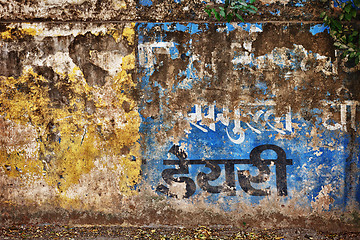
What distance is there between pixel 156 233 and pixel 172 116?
1272 mm

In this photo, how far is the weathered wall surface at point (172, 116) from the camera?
2658mm

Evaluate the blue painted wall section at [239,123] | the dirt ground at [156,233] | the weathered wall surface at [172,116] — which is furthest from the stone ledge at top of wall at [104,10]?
the dirt ground at [156,233]

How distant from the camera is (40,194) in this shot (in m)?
2.76

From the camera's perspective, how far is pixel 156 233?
2.71 metres

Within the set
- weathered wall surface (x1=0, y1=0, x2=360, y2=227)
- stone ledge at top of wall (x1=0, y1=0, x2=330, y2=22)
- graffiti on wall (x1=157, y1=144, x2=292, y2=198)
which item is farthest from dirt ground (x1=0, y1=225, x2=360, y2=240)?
stone ledge at top of wall (x1=0, y1=0, x2=330, y2=22)

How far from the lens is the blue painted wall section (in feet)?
8.73

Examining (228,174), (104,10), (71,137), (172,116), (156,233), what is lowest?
(156,233)

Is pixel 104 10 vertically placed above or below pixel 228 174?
above

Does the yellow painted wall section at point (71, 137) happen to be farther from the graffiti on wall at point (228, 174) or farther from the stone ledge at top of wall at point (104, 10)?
the stone ledge at top of wall at point (104, 10)

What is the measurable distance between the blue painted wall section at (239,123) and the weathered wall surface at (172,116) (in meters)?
0.01

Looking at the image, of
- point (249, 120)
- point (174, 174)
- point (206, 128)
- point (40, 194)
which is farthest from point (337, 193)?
point (40, 194)

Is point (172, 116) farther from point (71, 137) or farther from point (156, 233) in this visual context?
point (156, 233)

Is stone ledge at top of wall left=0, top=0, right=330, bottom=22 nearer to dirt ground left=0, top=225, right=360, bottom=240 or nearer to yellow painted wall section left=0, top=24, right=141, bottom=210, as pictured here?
yellow painted wall section left=0, top=24, right=141, bottom=210

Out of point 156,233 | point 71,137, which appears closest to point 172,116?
point 71,137
